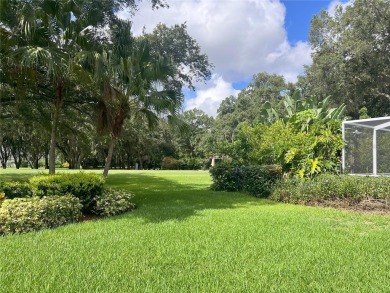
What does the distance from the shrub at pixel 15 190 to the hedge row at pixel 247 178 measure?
294 inches

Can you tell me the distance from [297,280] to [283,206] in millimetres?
6048

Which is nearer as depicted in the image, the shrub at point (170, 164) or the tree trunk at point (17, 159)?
the tree trunk at point (17, 159)

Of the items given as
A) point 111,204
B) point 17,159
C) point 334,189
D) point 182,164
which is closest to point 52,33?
point 111,204

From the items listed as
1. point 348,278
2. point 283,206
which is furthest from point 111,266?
point 283,206

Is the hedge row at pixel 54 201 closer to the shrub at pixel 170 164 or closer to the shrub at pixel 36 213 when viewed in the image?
the shrub at pixel 36 213

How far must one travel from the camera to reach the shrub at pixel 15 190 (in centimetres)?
739

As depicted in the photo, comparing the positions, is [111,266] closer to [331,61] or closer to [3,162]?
[331,61]

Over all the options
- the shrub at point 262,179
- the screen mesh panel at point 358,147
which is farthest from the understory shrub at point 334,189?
the screen mesh panel at point 358,147

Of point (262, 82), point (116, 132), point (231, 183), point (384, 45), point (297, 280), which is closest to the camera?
point (297, 280)

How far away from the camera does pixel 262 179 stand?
1185 cm

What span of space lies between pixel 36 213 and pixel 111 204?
201 centimetres

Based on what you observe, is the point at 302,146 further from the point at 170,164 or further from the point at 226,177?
the point at 170,164

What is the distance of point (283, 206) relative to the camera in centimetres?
948

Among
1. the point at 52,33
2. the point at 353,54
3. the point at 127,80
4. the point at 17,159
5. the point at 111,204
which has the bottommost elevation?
the point at 111,204
